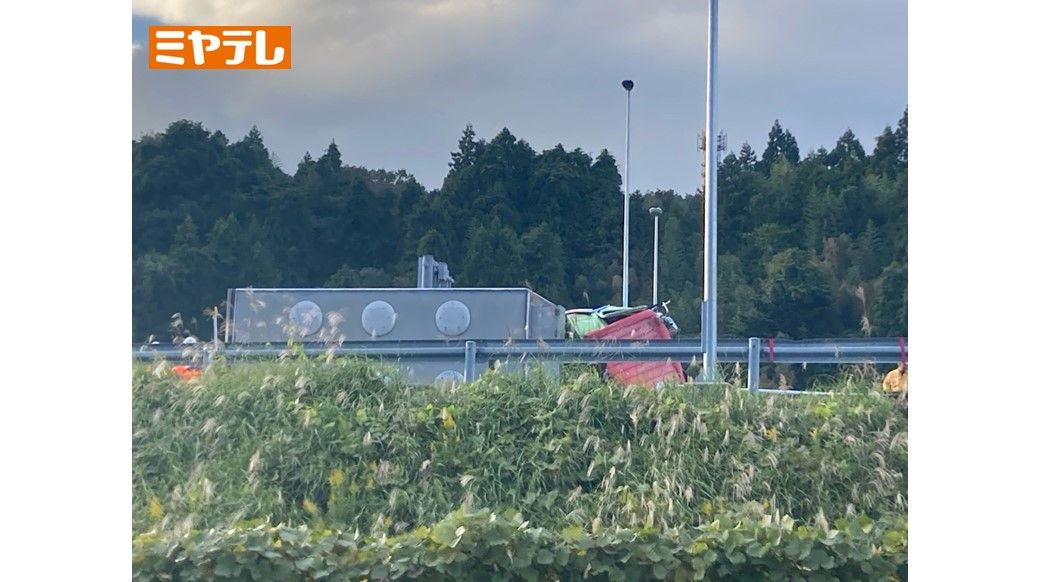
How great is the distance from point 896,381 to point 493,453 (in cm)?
276

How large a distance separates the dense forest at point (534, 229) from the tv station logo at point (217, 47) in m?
2.48

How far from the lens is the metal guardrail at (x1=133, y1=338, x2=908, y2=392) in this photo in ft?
24.2

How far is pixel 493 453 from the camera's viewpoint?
6539mm

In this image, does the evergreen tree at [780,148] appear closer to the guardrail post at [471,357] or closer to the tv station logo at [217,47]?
the guardrail post at [471,357]

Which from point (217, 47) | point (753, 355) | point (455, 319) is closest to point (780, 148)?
point (455, 319)

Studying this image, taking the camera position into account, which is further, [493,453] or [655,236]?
A: [655,236]

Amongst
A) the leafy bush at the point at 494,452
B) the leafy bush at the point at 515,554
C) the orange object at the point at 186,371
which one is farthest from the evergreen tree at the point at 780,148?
the leafy bush at the point at 515,554

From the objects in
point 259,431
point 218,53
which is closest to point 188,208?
point 259,431

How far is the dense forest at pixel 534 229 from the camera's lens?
35.1ft

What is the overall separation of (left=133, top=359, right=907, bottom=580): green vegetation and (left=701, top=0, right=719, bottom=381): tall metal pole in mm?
869

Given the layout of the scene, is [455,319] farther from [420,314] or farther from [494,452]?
[494,452]
